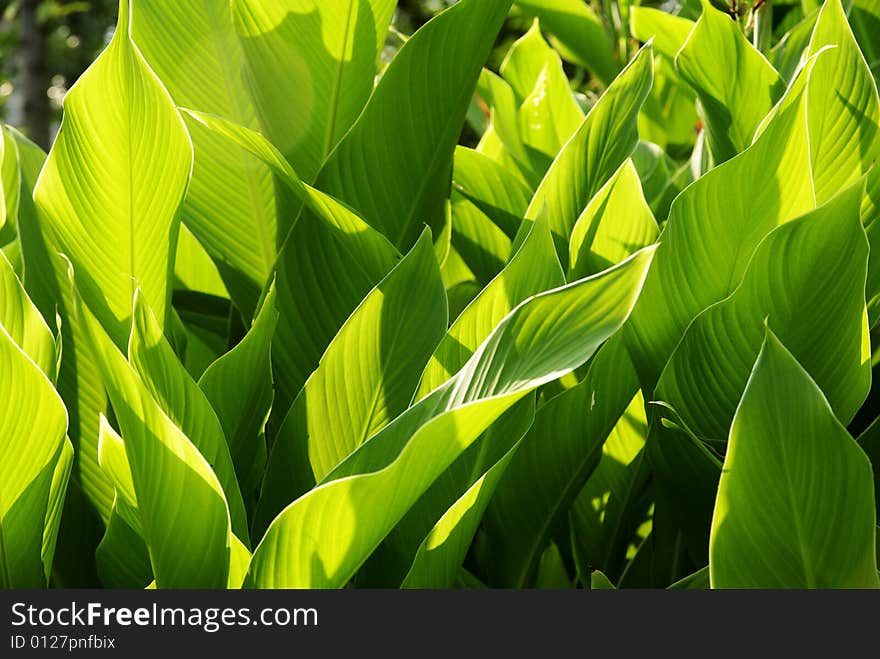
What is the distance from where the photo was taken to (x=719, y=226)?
543 millimetres

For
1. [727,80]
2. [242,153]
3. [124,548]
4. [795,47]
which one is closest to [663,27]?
[795,47]

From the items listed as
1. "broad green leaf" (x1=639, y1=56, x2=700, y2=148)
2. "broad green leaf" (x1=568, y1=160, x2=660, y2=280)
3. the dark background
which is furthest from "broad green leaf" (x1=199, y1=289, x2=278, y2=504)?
the dark background

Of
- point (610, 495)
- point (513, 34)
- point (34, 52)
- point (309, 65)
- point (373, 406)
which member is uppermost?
point (34, 52)

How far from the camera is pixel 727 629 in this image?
1.46 feet

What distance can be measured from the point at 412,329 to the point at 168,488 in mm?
177

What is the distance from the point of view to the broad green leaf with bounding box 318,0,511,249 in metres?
0.61

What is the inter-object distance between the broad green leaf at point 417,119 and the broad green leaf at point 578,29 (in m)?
0.56

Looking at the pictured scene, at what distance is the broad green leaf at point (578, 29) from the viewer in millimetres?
1168

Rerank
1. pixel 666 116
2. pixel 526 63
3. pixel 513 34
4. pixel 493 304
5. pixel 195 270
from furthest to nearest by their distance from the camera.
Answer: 1. pixel 513 34
2. pixel 666 116
3. pixel 526 63
4. pixel 195 270
5. pixel 493 304

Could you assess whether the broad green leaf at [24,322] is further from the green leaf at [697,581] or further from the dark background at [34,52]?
the dark background at [34,52]

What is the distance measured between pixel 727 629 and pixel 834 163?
0.35 metres

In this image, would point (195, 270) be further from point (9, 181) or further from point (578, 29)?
point (578, 29)

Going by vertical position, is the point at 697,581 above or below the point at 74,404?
below

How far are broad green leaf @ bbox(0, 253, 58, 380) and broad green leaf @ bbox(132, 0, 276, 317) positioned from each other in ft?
0.47
